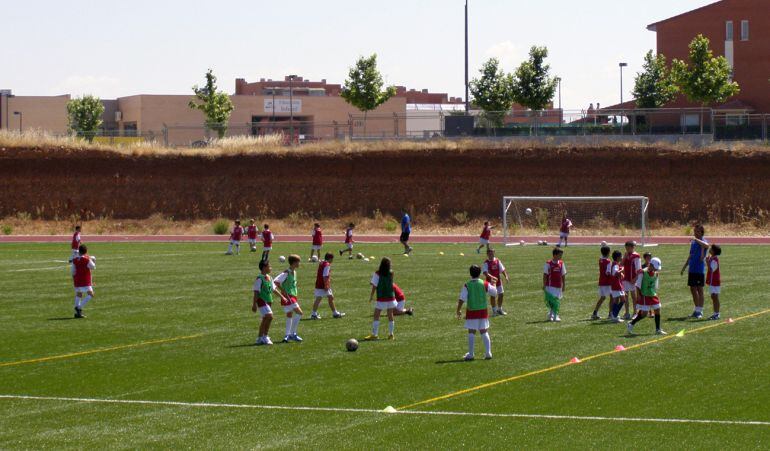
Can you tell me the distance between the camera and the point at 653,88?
86.5 metres

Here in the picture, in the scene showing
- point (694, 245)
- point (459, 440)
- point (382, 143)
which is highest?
point (382, 143)

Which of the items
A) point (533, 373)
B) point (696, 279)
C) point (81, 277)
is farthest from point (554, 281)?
point (81, 277)

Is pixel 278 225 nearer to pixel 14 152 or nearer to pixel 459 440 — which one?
pixel 14 152

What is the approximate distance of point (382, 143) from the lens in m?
76.6

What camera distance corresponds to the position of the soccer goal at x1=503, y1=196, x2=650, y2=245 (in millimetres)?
62656

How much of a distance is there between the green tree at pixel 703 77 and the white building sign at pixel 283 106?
165ft

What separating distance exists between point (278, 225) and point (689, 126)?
27673 mm

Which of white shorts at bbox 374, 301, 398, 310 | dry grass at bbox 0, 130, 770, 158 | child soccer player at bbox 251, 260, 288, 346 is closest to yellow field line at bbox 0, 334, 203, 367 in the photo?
child soccer player at bbox 251, 260, 288, 346

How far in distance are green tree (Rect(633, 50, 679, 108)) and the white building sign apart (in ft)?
139

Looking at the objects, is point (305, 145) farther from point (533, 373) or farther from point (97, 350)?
point (533, 373)

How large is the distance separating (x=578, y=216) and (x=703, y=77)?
18.2 m

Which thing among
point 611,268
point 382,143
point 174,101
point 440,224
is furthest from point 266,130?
point 611,268

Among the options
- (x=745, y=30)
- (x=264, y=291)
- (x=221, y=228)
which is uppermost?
(x=745, y=30)

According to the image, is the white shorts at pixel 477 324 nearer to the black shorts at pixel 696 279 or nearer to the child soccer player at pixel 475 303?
the child soccer player at pixel 475 303
